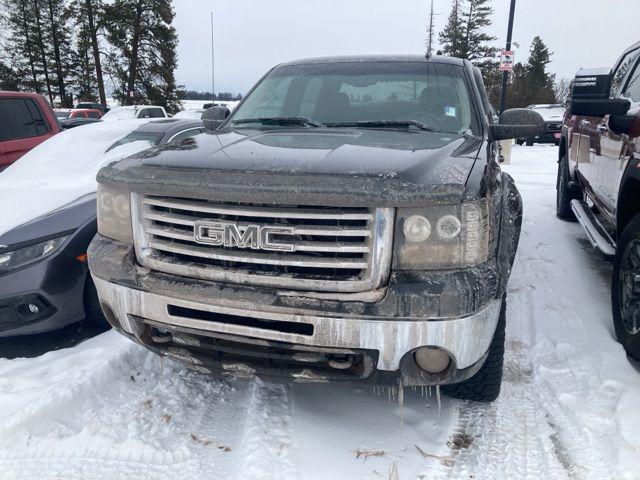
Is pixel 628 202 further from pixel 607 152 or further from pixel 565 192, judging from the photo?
pixel 565 192

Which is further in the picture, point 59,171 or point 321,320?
point 59,171

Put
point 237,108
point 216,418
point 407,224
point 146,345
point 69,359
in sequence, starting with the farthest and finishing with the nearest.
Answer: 1. point 237,108
2. point 69,359
3. point 216,418
4. point 146,345
5. point 407,224

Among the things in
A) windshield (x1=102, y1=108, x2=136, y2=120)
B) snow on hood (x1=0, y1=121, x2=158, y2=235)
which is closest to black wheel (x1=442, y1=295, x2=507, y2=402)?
snow on hood (x1=0, y1=121, x2=158, y2=235)

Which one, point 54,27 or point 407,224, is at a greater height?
point 54,27

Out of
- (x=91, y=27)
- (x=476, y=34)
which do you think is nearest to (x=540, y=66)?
(x=476, y=34)

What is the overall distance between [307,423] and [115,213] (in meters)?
1.37

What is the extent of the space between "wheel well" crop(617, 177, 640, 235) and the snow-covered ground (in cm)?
73

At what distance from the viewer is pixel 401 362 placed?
2068 mm

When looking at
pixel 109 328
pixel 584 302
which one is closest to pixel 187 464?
pixel 109 328

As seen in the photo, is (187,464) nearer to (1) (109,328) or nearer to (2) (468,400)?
(2) (468,400)

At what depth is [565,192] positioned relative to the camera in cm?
629

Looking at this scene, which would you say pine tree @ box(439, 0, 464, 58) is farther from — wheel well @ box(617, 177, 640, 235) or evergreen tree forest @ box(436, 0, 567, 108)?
wheel well @ box(617, 177, 640, 235)

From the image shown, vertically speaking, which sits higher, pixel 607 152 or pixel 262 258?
pixel 607 152

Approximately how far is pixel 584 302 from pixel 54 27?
43184 mm
